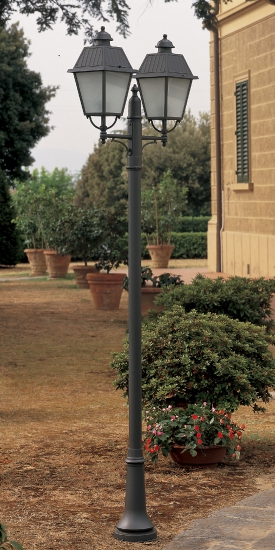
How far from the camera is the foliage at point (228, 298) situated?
26.6ft

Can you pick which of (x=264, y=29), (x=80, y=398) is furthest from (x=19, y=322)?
(x=264, y=29)

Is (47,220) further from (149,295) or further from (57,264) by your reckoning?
(149,295)

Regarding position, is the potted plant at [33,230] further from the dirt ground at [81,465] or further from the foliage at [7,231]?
the dirt ground at [81,465]

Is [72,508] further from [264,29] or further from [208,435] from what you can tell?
[264,29]

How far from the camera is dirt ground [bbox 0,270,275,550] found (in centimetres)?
465

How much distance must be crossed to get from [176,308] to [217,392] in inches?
35.7

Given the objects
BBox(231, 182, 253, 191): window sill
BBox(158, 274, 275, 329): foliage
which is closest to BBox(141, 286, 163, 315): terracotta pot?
BBox(158, 274, 275, 329): foliage

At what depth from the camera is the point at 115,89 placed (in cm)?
438

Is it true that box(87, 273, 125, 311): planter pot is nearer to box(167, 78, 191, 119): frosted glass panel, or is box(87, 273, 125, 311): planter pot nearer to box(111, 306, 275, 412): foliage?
box(111, 306, 275, 412): foliage

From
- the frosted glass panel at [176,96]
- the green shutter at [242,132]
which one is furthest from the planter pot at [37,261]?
the frosted glass panel at [176,96]

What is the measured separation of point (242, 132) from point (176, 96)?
12.7m

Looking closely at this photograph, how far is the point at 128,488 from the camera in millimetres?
4543

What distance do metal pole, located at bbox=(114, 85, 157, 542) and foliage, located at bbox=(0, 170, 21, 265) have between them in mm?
22901

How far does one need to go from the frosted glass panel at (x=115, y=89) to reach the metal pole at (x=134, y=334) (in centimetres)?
11
